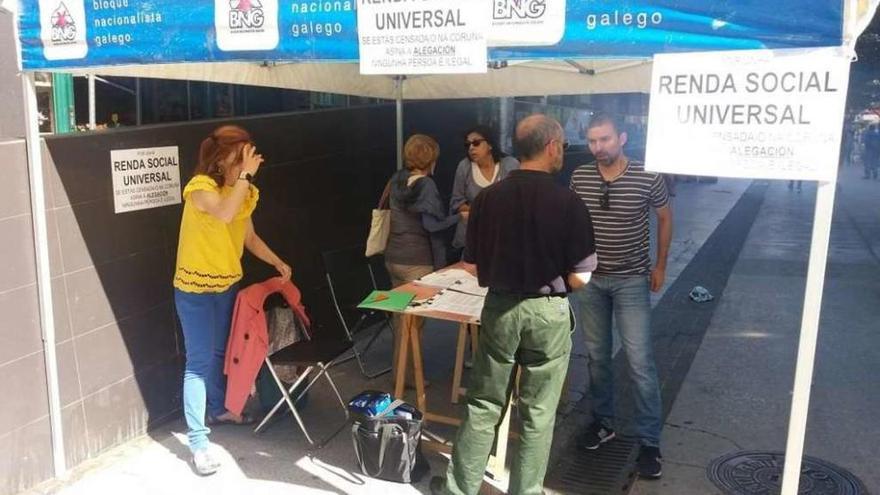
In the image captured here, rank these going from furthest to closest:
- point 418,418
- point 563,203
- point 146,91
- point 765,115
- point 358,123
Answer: point 358,123 → point 146,91 → point 418,418 → point 563,203 → point 765,115

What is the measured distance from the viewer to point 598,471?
167 inches

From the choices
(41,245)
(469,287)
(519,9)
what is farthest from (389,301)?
(519,9)

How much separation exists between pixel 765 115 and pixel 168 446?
353 centimetres

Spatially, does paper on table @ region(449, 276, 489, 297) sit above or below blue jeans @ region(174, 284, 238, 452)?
above

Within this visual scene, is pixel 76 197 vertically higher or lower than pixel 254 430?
higher

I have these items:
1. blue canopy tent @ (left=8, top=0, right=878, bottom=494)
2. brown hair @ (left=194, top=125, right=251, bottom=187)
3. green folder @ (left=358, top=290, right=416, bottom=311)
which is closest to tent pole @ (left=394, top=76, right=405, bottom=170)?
blue canopy tent @ (left=8, top=0, right=878, bottom=494)

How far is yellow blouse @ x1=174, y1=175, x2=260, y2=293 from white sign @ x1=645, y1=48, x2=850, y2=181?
2.25m

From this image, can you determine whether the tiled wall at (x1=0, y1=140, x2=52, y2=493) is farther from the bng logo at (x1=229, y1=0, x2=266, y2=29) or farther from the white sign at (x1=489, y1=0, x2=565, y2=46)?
the white sign at (x1=489, y1=0, x2=565, y2=46)

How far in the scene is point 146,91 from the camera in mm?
5156

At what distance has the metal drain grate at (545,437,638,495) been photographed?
4070mm

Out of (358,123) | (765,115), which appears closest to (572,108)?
(358,123)

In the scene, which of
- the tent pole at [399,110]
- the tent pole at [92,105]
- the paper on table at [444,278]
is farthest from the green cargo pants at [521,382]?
the tent pole at [399,110]

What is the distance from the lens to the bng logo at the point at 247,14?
3445mm

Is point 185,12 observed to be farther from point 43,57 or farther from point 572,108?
point 572,108
